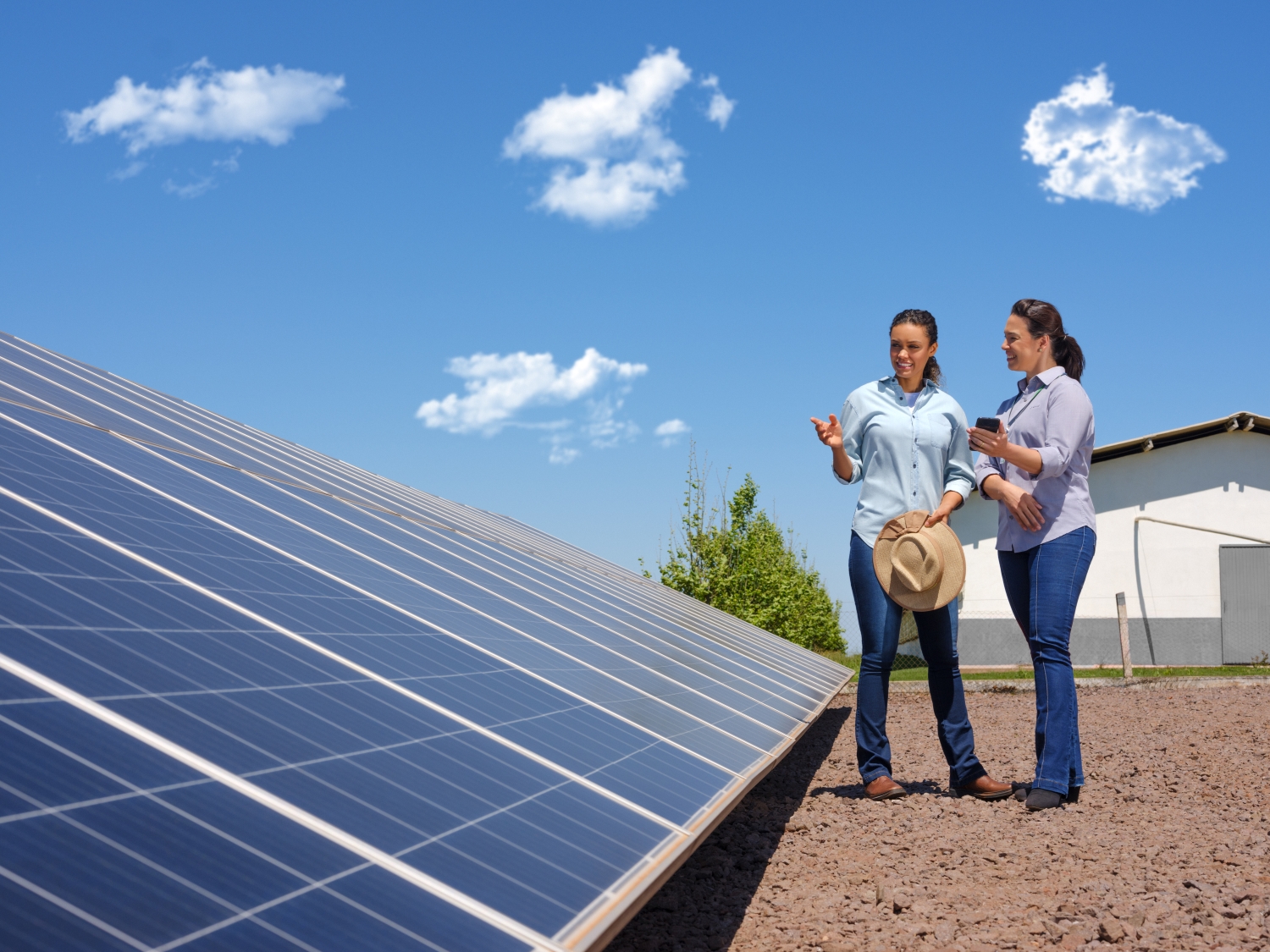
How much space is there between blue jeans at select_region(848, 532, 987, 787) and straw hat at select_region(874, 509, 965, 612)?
0.15m

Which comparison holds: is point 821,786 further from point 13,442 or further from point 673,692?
point 13,442

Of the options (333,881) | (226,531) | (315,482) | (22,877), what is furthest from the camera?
(315,482)

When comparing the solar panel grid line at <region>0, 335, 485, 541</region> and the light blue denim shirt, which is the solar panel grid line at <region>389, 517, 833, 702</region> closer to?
the solar panel grid line at <region>0, 335, 485, 541</region>

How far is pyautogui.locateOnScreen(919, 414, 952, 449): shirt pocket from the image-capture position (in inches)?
234

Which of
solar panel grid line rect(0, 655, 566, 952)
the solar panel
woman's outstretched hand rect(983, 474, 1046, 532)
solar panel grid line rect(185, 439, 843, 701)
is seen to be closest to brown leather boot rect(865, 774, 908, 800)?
the solar panel

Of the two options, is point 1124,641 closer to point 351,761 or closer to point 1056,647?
point 1056,647

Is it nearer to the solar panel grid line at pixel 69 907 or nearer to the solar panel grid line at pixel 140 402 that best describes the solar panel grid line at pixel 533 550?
the solar panel grid line at pixel 140 402

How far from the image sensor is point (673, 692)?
4.76 meters

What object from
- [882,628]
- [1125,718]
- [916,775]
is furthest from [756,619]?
[882,628]

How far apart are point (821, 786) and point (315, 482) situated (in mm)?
4328

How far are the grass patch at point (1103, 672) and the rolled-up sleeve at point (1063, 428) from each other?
7201 millimetres

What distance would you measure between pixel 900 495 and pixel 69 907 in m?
5.14

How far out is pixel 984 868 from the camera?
4.41 m

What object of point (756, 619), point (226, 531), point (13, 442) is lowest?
point (756, 619)
